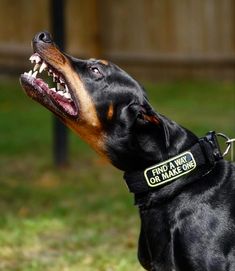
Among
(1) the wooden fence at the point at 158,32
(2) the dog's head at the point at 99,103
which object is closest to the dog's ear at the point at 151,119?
(2) the dog's head at the point at 99,103

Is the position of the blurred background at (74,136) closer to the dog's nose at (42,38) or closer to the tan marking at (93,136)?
the tan marking at (93,136)

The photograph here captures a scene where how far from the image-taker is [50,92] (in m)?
4.31

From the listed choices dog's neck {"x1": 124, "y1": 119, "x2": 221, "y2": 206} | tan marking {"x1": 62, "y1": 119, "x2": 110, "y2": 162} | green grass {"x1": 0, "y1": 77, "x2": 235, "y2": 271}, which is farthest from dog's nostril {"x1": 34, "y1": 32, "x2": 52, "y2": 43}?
green grass {"x1": 0, "y1": 77, "x2": 235, "y2": 271}

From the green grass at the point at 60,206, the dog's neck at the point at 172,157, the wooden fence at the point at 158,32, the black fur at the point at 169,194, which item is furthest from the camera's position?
→ the wooden fence at the point at 158,32

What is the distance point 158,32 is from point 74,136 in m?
6.63

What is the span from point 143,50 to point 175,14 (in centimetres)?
106

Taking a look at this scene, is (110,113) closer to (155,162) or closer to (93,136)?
(93,136)

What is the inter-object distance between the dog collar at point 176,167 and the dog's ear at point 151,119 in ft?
0.38

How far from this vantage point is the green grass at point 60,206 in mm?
6047

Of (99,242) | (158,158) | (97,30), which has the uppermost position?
(97,30)

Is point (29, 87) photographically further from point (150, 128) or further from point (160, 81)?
point (160, 81)

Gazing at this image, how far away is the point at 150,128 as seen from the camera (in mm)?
4145

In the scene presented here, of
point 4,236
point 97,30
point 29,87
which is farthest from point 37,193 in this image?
point 97,30

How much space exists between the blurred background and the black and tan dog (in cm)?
169
